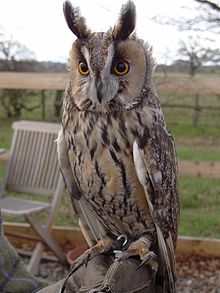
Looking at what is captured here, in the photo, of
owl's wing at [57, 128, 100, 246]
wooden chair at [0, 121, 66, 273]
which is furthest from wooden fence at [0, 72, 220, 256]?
owl's wing at [57, 128, 100, 246]

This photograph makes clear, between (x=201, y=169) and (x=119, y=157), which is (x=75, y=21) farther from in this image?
(x=201, y=169)

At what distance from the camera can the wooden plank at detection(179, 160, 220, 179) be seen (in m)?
3.88

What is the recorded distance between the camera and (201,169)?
3908mm

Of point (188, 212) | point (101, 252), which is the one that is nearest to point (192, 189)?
point (188, 212)

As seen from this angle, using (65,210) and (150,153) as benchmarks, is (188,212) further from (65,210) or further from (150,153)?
(150,153)

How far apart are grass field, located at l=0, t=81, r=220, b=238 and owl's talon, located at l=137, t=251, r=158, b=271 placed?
2686 mm

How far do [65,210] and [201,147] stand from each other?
1.90 meters

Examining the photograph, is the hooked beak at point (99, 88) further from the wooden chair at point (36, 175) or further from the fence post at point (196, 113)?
the fence post at point (196, 113)

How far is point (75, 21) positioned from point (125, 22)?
0.17 m

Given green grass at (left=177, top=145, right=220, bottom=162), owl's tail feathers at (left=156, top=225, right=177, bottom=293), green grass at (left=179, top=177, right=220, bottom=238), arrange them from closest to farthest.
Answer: owl's tail feathers at (left=156, top=225, right=177, bottom=293) → green grass at (left=179, top=177, right=220, bottom=238) → green grass at (left=177, top=145, right=220, bottom=162)

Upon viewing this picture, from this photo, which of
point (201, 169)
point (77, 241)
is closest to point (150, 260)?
point (201, 169)

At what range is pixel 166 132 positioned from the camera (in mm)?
1994

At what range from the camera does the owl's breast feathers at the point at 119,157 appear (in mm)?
1906

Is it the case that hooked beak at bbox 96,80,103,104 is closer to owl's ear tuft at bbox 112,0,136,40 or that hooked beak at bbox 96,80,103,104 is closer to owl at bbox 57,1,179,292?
owl at bbox 57,1,179,292
